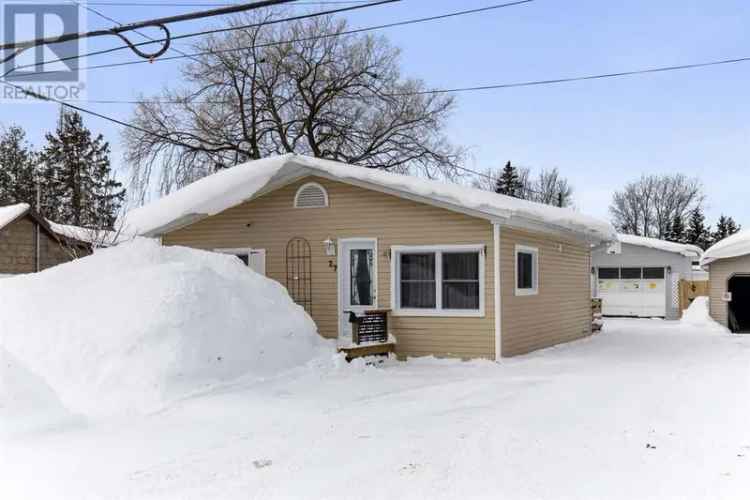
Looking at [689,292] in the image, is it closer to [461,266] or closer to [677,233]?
[461,266]

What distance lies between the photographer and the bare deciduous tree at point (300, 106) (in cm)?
2755

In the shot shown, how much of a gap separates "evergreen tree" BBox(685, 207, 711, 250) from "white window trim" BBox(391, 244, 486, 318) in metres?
38.4

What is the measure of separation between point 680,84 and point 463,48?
497 centimetres

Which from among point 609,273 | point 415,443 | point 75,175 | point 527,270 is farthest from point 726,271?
point 75,175

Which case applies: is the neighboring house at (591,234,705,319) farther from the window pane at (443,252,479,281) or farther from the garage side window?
the window pane at (443,252,479,281)

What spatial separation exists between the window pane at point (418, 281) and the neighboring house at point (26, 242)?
12.8 m

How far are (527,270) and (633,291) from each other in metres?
14.6

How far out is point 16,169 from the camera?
3897 cm

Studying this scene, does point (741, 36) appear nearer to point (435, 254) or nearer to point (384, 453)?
point (435, 254)

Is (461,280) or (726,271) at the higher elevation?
(726,271)

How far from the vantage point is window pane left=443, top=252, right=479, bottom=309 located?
12.1 metres

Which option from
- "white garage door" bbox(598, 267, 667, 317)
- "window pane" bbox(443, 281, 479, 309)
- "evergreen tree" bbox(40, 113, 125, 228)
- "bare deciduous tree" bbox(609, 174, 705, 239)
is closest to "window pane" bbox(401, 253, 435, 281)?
"window pane" bbox(443, 281, 479, 309)

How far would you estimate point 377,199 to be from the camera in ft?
41.6

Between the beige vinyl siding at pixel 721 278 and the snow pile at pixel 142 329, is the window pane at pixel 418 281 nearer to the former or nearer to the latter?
the snow pile at pixel 142 329
